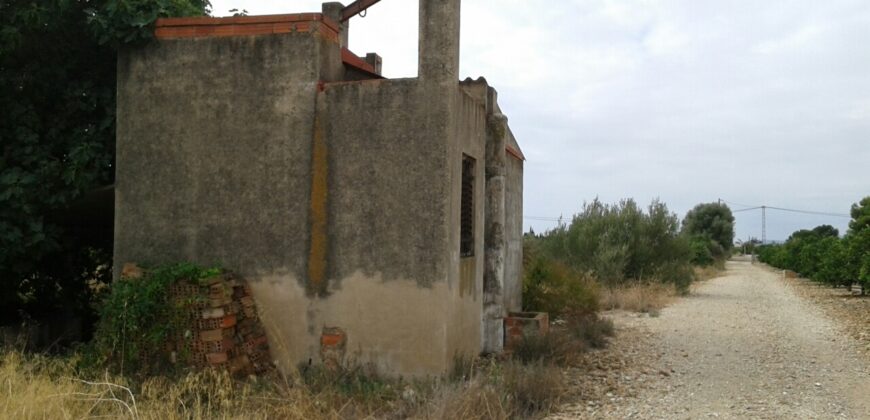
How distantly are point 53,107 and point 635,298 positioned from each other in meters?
14.0

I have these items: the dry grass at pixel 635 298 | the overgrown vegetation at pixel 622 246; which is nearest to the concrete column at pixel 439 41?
the dry grass at pixel 635 298

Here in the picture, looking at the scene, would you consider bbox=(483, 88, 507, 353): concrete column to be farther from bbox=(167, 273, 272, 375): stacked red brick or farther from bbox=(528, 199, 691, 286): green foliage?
bbox=(528, 199, 691, 286): green foliage

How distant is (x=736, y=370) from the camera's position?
9562 mm

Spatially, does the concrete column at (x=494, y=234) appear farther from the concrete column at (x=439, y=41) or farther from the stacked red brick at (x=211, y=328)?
the stacked red brick at (x=211, y=328)

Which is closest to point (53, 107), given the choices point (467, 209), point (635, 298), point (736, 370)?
point (467, 209)

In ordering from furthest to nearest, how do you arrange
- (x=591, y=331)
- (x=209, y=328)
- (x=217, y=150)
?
(x=591, y=331) < (x=217, y=150) < (x=209, y=328)

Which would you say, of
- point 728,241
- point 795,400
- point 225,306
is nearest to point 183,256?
point 225,306

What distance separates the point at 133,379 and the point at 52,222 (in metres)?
3.06

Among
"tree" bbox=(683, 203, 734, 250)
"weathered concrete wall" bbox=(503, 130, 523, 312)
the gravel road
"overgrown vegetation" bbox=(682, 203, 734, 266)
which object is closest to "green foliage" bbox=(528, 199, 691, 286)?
the gravel road

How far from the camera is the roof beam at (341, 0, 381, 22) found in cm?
900

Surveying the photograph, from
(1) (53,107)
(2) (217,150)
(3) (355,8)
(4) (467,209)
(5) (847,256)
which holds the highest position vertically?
(3) (355,8)

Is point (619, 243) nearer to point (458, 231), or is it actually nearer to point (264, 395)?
point (458, 231)

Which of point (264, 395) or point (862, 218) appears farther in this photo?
point (862, 218)

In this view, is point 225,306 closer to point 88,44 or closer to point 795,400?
point 88,44
